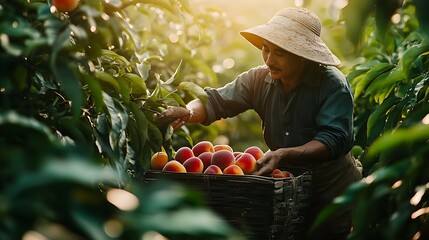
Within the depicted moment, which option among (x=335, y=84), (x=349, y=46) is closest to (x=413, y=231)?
(x=349, y=46)

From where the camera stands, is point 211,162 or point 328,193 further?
point 328,193

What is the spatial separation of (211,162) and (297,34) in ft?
2.05

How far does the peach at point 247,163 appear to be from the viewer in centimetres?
254

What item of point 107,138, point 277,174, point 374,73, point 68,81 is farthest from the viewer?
point 374,73

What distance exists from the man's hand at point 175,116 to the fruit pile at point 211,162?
10 cm

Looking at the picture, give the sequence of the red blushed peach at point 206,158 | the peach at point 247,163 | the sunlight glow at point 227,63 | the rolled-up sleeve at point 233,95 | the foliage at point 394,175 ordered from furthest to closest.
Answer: the sunlight glow at point 227,63, the rolled-up sleeve at point 233,95, the red blushed peach at point 206,158, the peach at point 247,163, the foliage at point 394,175

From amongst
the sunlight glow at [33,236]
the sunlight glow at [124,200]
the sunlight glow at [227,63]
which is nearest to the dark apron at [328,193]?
the sunlight glow at [124,200]

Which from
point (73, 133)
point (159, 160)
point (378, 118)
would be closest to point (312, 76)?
point (378, 118)

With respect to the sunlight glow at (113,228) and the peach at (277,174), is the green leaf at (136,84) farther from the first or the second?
the sunlight glow at (113,228)

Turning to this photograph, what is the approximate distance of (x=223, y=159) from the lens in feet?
8.50

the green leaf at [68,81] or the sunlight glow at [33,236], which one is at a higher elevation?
the green leaf at [68,81]

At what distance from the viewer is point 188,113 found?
2.71m

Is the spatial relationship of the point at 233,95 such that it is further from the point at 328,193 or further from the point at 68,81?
the point at 68,81

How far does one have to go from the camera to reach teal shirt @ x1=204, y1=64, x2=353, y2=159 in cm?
279
